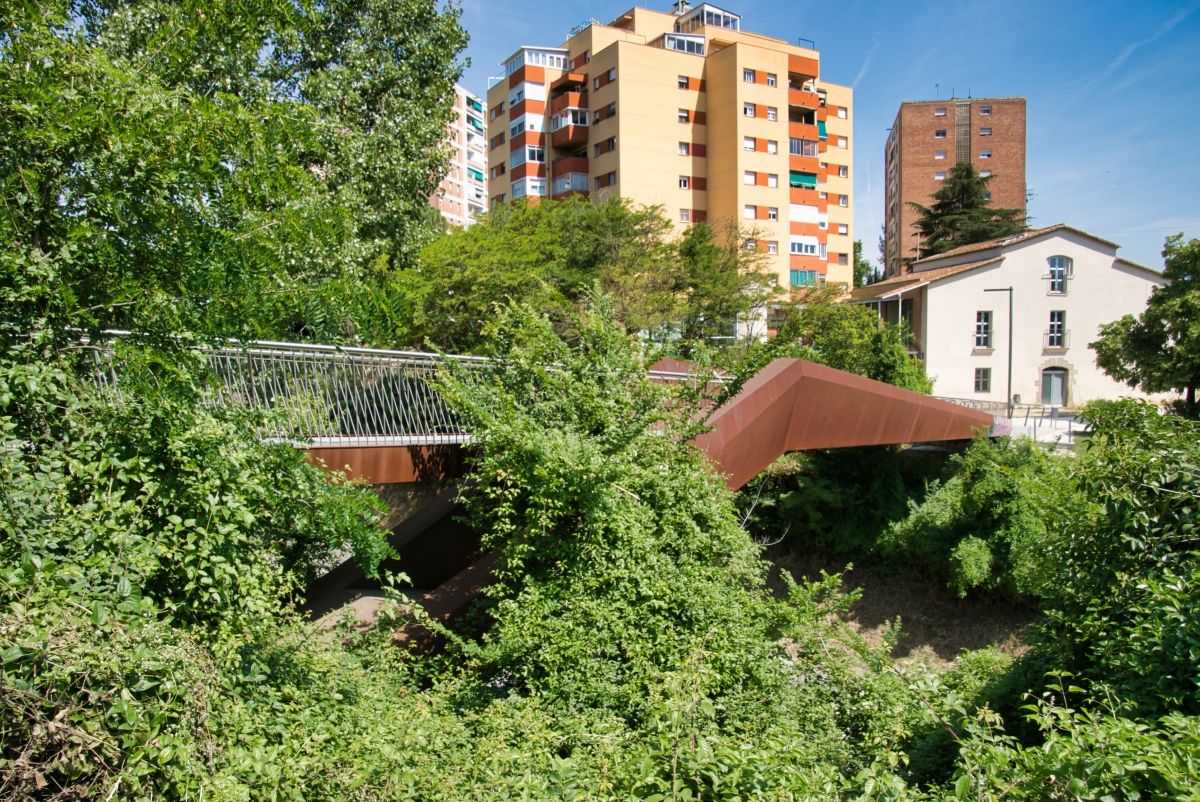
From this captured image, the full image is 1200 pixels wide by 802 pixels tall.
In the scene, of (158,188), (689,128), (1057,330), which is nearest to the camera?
(158,188)

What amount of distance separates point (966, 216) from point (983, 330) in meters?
13.5

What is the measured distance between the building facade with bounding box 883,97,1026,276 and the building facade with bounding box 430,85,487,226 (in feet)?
105

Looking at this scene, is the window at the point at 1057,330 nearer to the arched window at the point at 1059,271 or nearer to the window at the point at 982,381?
the arched window at the point at 1059,271

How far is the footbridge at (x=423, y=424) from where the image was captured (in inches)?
324

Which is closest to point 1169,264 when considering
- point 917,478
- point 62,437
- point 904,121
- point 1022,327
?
point 1022,327

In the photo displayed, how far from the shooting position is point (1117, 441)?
6.50 m

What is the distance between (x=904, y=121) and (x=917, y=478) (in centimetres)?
4670

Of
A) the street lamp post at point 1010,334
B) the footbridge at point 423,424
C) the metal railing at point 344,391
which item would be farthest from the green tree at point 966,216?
the metal railing at point 344,391

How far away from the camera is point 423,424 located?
32.0 ft

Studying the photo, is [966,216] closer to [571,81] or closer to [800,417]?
[571,81]

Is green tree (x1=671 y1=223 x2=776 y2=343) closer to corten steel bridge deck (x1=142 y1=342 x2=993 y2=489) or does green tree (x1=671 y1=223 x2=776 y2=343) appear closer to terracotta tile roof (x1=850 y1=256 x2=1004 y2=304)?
corten steel bridge deck (x1=142 y1=342 x2=993 y2=489)

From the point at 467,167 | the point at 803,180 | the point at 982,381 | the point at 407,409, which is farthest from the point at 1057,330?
the point at 467,167

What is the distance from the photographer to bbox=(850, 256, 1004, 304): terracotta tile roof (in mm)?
34562

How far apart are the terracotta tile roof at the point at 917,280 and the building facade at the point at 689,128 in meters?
2.62
